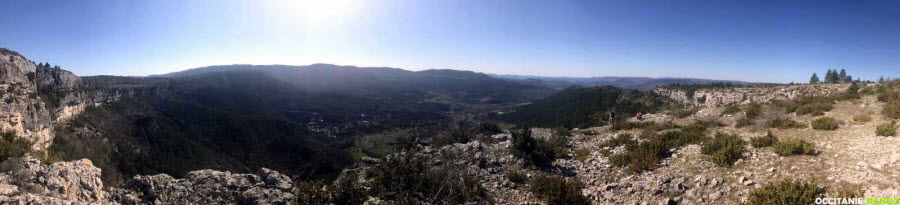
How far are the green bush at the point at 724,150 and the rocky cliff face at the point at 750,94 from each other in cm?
2158

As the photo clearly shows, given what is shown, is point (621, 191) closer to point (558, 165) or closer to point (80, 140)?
point (558, 165)

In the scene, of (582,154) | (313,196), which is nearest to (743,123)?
(582,154)

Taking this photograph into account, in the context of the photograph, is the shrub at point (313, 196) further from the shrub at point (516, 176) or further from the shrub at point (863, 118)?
the shrub at point (863, 118)

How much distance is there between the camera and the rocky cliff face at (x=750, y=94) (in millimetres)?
30736

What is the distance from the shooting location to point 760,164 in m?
11.7

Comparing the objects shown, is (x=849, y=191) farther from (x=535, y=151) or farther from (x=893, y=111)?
(x=893, y=111)

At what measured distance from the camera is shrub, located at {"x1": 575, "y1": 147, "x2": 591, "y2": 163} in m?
17.1

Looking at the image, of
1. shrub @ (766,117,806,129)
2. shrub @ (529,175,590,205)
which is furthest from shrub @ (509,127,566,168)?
shrub @ (766,117,806,129)

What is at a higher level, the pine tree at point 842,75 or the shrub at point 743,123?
the pine tree at point 842,75

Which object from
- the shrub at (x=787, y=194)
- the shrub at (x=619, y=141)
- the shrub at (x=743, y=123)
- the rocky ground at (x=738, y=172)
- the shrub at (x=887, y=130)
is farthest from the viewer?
the shrub at (x=743, y=123)

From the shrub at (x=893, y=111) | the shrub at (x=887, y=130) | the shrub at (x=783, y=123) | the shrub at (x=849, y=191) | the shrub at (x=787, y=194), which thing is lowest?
the shrub at (x=787, y=194)

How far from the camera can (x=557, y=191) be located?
12156 mm

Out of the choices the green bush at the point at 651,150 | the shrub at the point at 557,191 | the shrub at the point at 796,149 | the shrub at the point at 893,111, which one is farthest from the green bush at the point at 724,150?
the shrub at the point at 893,111

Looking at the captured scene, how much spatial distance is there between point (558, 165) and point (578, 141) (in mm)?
5586
